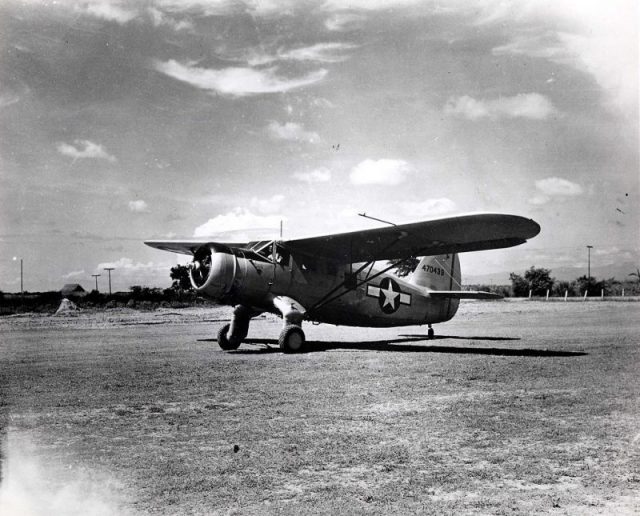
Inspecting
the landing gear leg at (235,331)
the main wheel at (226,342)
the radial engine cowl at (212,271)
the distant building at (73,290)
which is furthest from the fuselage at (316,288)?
the distant building at (73,290)

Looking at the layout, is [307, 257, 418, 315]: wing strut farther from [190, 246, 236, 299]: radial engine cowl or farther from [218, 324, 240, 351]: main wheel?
[190, 246, 236, 299]: radial engine cowl

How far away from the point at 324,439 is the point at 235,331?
30.4ft

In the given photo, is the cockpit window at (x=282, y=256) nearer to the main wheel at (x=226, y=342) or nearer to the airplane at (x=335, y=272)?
the airplane at (x=335, y=272)

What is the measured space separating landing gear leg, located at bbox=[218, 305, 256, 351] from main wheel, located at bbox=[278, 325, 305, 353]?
1.61 m

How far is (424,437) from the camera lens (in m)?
5.05

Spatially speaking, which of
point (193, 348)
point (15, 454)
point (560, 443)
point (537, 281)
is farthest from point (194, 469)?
point (537, 281)

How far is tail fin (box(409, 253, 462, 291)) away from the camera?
58.5 feet

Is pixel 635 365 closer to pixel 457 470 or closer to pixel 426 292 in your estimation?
Result: pixel 457 470

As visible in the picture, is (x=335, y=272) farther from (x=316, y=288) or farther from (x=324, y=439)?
(x=324, y=439)

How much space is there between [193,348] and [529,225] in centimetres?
840

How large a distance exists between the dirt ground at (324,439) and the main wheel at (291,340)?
2.45m

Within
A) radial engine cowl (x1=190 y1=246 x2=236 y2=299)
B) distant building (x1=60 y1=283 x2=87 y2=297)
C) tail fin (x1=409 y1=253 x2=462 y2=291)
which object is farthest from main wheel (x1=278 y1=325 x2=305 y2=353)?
distant building (x1=60 y1=283 x2=87 y2=297)

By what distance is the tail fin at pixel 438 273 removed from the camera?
17.8 metres

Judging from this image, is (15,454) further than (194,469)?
Yes
